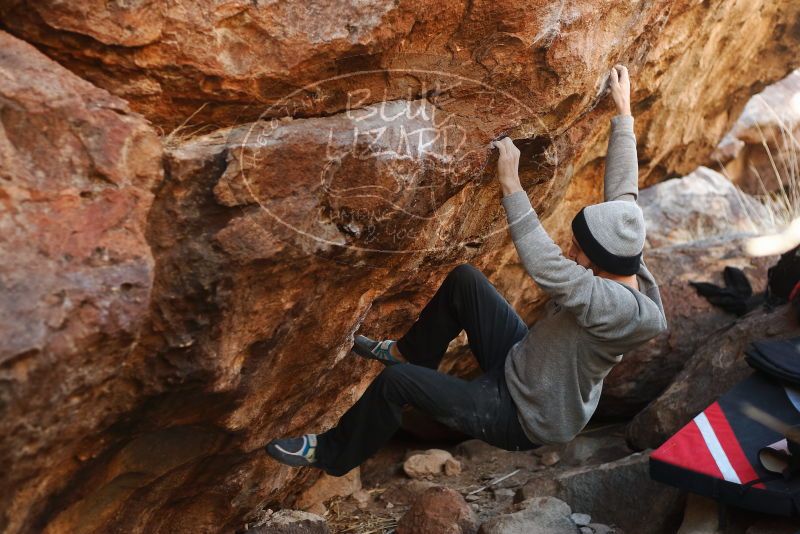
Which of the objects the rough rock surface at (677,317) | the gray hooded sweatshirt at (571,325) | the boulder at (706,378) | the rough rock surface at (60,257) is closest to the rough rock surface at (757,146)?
the rough rock surface at (677,317)

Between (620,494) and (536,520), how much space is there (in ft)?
2.10

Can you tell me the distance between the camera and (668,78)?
545 cm

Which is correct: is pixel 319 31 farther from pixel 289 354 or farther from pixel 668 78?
pixel 668 78

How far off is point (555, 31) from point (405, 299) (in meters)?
1.66

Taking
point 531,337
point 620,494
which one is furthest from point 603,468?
point 531,337

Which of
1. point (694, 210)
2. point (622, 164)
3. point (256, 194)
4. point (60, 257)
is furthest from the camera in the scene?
point (694, 210)

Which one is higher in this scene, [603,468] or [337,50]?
[337,50]

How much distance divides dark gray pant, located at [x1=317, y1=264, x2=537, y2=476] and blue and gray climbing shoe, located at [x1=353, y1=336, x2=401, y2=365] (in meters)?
0.14

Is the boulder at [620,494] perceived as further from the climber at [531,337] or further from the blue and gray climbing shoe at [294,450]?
the blue and gray climbing shoe at [294,450]

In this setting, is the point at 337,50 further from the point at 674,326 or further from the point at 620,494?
the point at 674,326

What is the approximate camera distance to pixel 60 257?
8.65ft

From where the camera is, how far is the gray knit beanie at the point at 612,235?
3.49 m

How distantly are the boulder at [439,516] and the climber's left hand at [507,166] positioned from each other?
5.96ft

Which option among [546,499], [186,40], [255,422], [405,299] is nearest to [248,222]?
[186,40]
